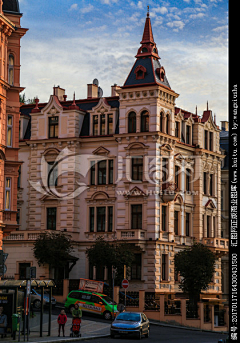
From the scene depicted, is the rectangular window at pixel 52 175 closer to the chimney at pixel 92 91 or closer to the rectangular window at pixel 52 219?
the rectangular window at pixel 52 219

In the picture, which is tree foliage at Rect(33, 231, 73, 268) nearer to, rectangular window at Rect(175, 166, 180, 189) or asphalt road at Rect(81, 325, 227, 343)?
rectangular window at Rect(175, 166, 180, 189)

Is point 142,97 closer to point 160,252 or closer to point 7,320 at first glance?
point 160,252

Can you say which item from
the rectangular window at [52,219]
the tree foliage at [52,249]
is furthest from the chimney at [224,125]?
the tree foliage at [52,249]

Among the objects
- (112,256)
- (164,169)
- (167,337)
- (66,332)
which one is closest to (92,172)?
(164,169)

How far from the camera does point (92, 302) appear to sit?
47688 mm

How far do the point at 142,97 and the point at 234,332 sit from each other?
1954 inches

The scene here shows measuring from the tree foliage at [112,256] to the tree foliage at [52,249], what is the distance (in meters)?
2.23

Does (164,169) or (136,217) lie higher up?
(164,169)

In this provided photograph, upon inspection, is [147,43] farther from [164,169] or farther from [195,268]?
[195,268]

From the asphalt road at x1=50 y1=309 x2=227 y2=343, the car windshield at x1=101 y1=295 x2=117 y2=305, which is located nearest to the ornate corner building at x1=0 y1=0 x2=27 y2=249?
the asphalt road at x1=50 y1=309 x2=227 y2=343

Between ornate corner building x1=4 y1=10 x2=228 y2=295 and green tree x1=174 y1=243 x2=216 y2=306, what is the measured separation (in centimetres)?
219

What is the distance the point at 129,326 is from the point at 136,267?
2158cm

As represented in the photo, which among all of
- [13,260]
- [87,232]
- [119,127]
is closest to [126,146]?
[119,127]

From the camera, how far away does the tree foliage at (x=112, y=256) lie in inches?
2122
